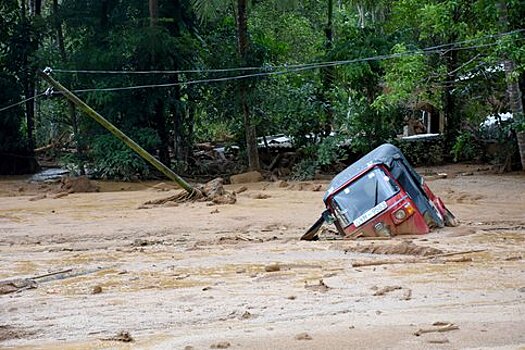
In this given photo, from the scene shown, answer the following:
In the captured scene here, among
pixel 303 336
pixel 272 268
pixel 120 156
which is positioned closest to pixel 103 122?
pixel 120 156

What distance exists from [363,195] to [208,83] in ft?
A: 49.6

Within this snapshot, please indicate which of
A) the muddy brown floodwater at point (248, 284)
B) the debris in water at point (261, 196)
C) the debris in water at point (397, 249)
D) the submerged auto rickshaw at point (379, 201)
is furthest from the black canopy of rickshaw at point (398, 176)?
the debris in water at point (261, 196)

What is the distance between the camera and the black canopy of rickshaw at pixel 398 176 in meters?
13.1

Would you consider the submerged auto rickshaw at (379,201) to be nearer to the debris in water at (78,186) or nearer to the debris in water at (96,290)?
the debris in water at (96,290)

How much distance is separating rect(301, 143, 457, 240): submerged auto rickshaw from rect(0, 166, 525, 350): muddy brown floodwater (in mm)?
397

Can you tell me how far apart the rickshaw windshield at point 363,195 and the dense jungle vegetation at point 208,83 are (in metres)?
10.8

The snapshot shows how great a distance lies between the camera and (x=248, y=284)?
9.21m

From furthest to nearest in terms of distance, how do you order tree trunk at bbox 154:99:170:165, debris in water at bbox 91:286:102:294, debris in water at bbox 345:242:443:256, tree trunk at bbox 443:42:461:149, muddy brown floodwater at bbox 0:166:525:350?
tree trunk at bbox 154:99:170:165 → tree trunk at bbox 443:42:461:149 → debris in water at bbox 345:242:443:256 → debris in water at bbox 91:286:102:294 → muddy brown floodwater at bbox 0:166:525:350

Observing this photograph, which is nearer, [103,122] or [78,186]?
[103,122]

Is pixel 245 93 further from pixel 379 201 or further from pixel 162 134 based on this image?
pixel 379 201

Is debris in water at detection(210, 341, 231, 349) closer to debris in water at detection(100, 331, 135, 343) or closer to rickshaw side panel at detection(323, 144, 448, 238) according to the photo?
debris in water at detection(100, 331, 135, 343)

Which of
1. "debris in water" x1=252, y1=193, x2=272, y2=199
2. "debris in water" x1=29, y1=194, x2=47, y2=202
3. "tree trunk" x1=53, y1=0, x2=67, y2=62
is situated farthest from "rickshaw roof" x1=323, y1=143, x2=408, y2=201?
"tree trunk" x1=53, y1=0, x2=67, y2=62

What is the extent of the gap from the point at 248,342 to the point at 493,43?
Result: 15.4m

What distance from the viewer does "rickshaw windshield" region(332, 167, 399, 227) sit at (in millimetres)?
12844
